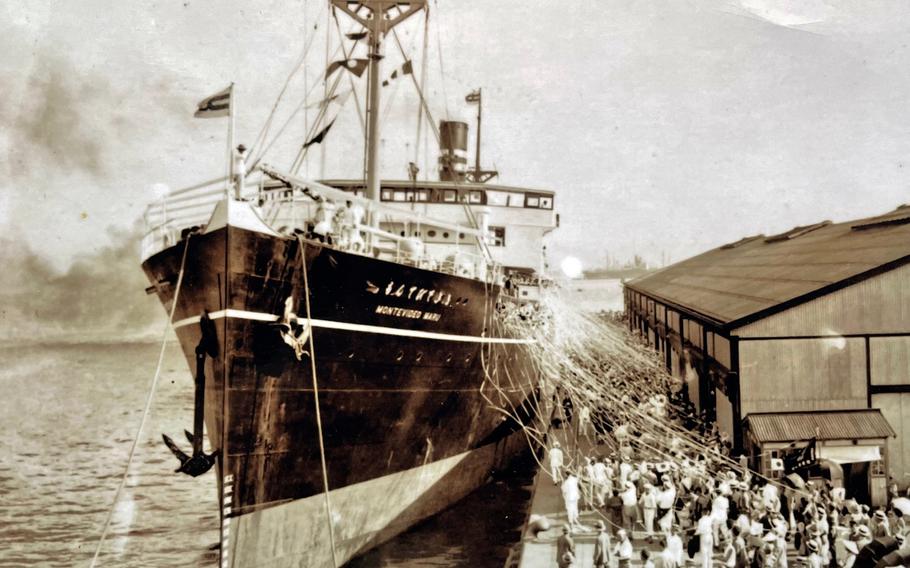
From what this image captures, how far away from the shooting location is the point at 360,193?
765 inches

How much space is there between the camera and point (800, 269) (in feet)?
49.3

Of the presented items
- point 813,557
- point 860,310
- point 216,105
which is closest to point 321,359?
point 216,105

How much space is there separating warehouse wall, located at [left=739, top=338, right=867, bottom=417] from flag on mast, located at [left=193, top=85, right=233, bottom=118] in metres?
10.5

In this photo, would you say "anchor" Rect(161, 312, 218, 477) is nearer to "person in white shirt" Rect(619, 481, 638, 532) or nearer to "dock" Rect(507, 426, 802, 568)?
"dock" Rect(507, 426, 802, 568)

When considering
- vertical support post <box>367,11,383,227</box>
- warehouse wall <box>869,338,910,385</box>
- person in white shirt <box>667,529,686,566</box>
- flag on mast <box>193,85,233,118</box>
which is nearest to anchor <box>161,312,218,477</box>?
flag on mast <box>193,85,233,118</box>

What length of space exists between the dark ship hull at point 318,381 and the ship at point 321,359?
0.08 ft

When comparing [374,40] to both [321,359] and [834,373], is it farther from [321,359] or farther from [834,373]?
[834,373]

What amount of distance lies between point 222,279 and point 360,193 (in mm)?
11536

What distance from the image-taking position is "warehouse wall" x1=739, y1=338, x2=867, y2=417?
11664 mm

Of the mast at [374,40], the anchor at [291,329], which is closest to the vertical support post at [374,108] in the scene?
the mast at [374,40]

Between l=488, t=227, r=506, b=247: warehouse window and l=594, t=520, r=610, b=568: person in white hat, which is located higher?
l=488, t=227, r=506, b=247: warehouse window

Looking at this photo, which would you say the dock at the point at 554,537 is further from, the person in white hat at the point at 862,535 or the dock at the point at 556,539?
the person in white hat at the point at 862,535

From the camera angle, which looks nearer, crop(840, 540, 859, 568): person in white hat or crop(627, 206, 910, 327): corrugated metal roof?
crop(840, 540, 859, 568): person in white hat

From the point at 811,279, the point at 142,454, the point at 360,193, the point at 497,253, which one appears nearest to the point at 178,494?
the point at 142,454
